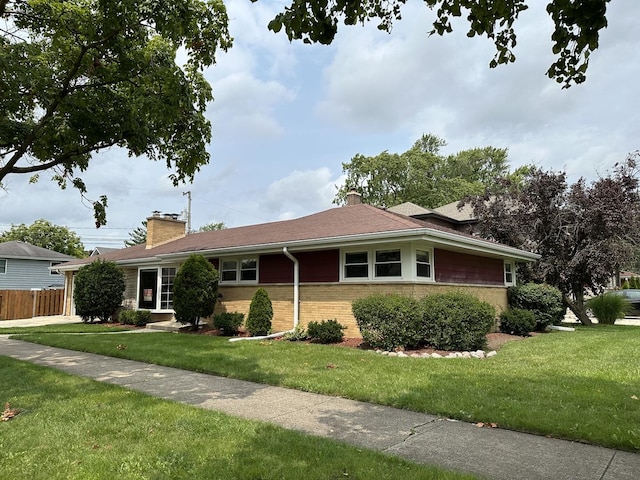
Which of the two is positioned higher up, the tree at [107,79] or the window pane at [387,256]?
the tree at [107,79]

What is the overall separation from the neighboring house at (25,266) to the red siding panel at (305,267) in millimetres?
23519

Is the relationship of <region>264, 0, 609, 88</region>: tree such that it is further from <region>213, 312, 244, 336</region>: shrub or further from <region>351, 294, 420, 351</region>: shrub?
<region>213, 312, 244, 336</region>: shrub

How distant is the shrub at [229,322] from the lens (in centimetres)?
1442

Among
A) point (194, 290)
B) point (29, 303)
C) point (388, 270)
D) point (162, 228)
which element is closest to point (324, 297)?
point (388, 270)

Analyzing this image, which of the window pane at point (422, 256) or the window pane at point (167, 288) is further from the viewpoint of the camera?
the window pane at point (167, 288)

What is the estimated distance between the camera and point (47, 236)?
183ft

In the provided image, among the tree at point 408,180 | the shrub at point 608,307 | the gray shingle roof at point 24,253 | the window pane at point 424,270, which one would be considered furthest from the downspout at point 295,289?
the tree at point 408,180

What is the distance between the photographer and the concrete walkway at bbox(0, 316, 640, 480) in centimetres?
395

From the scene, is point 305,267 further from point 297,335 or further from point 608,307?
point 608,307

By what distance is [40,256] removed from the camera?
A: 33875 millimetres

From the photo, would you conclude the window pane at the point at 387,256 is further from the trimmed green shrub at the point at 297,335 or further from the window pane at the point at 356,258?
the trimmed green shrub at the point at 297,335

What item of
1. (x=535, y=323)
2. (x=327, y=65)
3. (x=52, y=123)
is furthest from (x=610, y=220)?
(x=52, y=123)

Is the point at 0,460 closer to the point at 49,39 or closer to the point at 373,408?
the point at 373,408

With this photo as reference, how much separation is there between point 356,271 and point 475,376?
597cm
